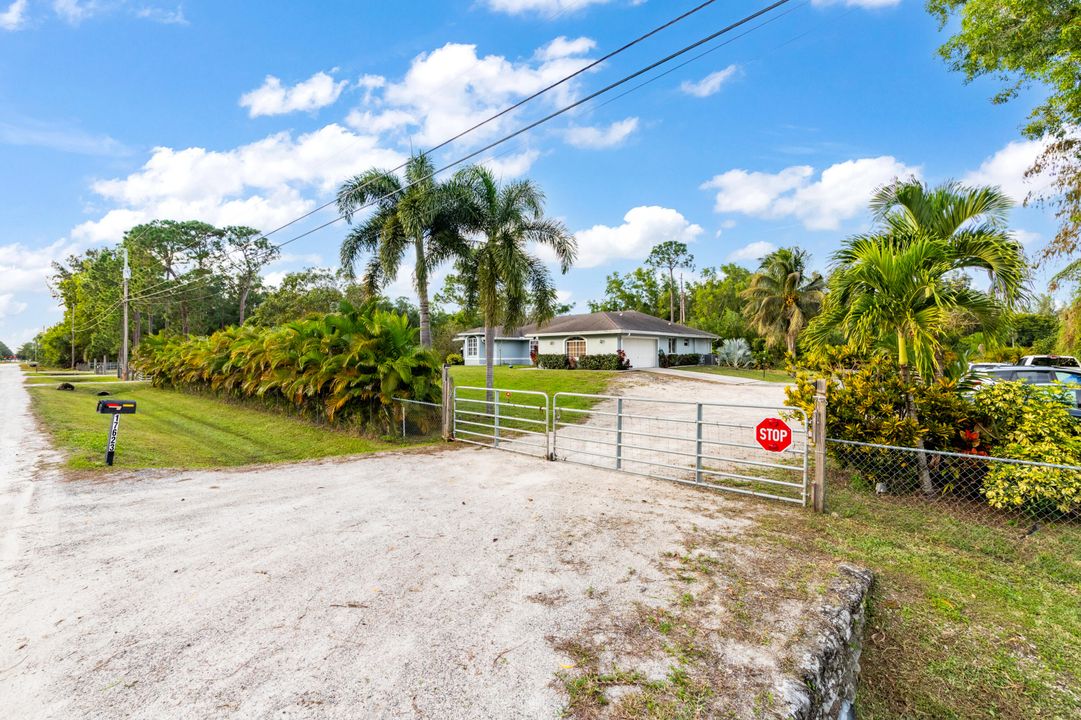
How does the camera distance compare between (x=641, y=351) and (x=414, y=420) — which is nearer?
(x=414, y=420)

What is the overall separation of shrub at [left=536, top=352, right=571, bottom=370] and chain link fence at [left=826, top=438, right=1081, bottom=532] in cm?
2196

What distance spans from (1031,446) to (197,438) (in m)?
14.5

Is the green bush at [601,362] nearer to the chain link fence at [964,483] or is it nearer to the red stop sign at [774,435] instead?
the chain link fence at [964,483]

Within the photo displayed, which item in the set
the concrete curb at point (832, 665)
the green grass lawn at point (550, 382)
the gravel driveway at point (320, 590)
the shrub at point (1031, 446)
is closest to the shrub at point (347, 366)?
the gravel driveway at point (320, 590)

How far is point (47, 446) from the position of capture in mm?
8836

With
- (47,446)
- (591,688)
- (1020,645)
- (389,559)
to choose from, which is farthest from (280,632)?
(47,446)

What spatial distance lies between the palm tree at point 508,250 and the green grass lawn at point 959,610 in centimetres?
887

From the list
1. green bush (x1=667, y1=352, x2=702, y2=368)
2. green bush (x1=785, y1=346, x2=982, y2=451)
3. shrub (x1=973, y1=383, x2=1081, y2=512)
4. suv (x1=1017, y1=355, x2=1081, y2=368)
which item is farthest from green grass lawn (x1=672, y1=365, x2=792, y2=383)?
shrub (x1=973, y1=383, x2=1081, y2=512)

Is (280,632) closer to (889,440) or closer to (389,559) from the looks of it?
(389,559)

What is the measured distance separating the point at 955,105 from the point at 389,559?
1505cm

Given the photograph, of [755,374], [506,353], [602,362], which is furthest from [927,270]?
[506,353]

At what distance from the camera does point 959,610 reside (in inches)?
136

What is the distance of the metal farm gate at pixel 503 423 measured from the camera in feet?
28.2

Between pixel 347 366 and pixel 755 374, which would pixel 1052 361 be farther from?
pixel 347 366
